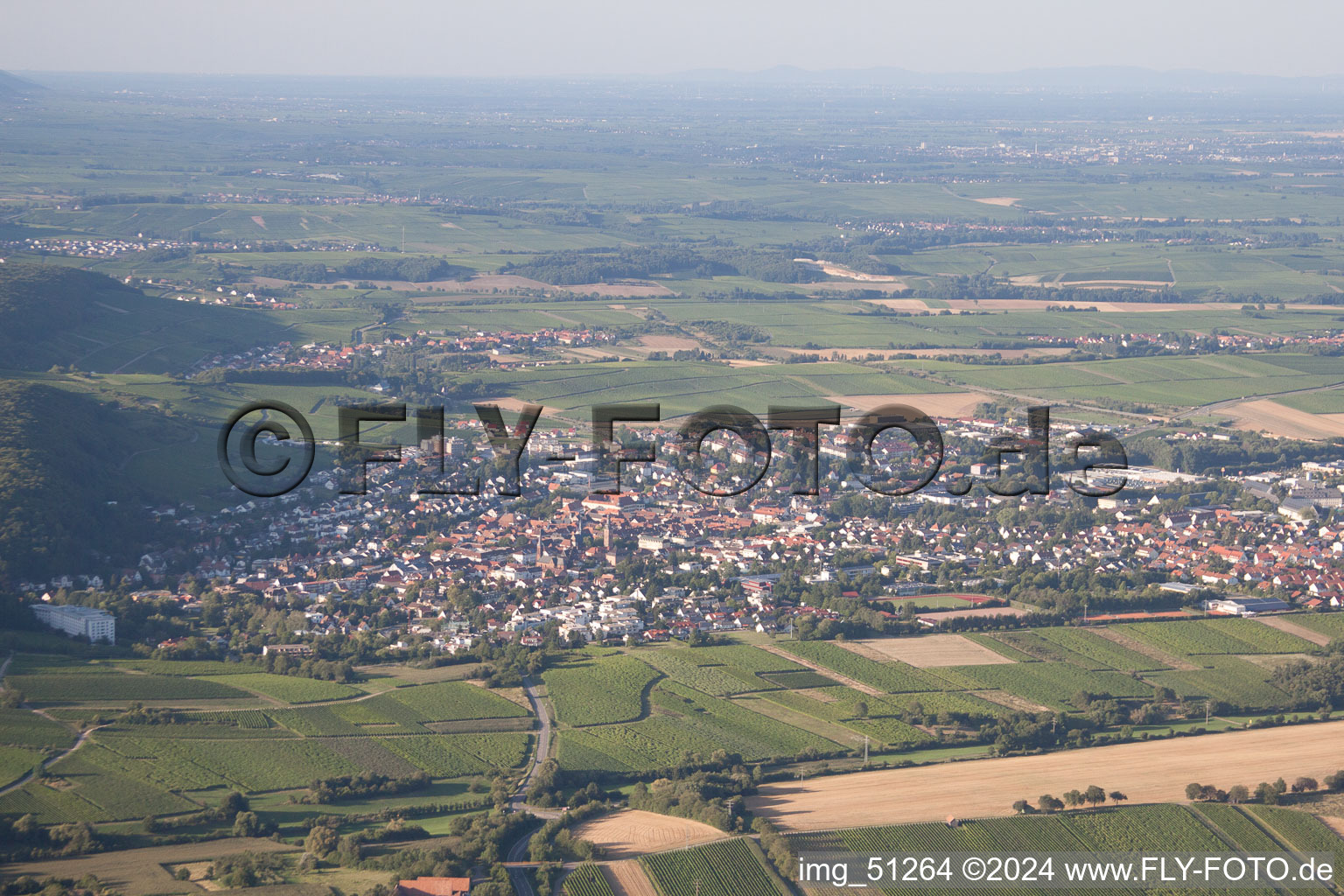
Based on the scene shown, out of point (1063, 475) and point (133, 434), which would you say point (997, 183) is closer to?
point (1063, 475)

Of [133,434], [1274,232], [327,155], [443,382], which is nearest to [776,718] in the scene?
[133,434]

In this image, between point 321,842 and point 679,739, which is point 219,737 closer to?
point 321,842

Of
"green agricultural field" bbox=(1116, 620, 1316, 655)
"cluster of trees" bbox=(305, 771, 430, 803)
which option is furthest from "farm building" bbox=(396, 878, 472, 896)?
"green agricultural field" bbox=(1116, 620, 1316, 655)

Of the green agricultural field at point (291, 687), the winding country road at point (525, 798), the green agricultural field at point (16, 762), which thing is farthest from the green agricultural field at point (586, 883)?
the green agricultural field at point (16, 762)

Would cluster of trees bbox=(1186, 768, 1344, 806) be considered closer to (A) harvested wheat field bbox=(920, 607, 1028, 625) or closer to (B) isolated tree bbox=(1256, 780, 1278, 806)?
(B) isolated tree bbox=(1256, 780, 1278, 806)

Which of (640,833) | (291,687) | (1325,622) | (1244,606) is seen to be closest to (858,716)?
(640,833)
